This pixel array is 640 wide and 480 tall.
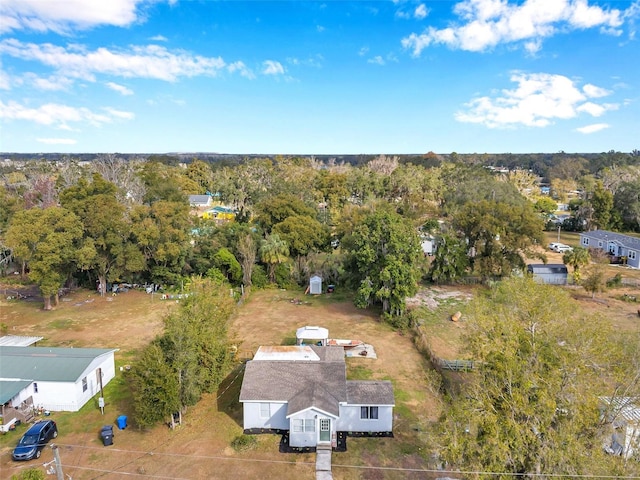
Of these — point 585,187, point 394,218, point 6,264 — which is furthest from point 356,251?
point 585,187

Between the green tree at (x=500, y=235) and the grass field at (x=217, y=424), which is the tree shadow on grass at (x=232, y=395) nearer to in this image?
the grass field at (x=217, y=424)

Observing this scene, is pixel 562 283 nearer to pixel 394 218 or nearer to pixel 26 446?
pixel 394 218

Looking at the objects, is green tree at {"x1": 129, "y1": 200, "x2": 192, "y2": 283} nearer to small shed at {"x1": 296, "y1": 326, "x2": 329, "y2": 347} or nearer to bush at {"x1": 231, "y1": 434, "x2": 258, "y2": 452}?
small shed at {"x1": 296, "y1": 326, "x2": 329, "y2": 347}

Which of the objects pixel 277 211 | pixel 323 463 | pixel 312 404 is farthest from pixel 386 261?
pixel 277 211

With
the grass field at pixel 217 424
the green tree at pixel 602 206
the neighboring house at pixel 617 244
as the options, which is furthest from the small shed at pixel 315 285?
the green tree at pixel 602 206

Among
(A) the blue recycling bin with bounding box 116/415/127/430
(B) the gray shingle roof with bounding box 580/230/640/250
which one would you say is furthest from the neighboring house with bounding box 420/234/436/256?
(A) the blue recycling bin with bounding box 116/415/127/430

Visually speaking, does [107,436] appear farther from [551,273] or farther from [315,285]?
[551,273]
